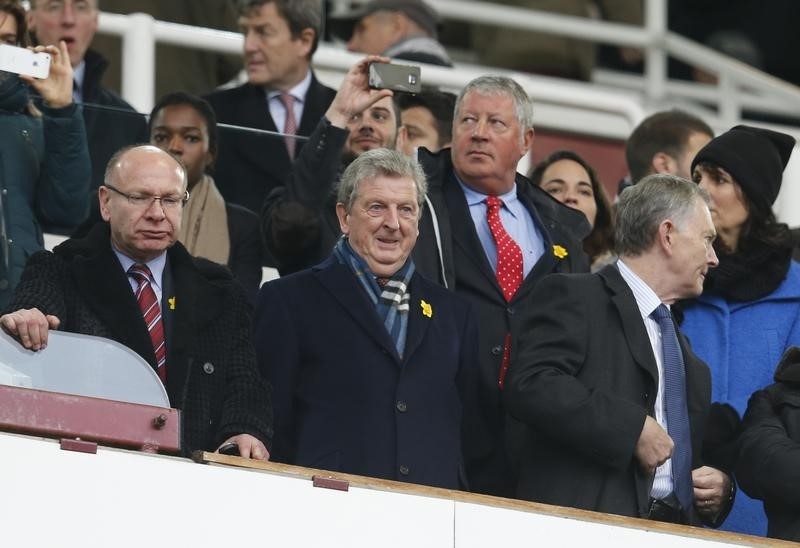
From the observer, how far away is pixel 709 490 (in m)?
8.19

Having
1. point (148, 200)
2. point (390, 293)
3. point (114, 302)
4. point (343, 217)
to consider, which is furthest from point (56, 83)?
point (390, 293)

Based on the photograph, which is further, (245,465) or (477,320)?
(477,320)

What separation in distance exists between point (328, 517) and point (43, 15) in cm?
388

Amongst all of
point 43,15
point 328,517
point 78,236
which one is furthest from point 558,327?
point 43,15

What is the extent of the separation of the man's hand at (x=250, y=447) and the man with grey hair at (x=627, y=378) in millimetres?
794

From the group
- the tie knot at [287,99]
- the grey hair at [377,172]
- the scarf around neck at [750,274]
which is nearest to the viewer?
the grey hair at [377,172]

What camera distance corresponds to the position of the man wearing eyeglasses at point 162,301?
7848 millimetres

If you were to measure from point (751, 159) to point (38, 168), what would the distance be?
2570 millimetres

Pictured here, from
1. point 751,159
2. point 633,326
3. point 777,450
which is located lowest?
point 777,450

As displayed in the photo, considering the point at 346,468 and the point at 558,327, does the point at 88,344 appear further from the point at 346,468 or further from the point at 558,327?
the point at 558,327

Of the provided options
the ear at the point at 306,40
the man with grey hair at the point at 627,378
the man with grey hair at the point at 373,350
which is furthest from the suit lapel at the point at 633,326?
the ear at the point at 306,40

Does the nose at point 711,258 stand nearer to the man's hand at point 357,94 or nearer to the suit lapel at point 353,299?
the suit lapel at point 353,299

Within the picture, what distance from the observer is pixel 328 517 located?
7.38 m

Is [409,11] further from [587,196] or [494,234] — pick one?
[494,234]
